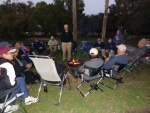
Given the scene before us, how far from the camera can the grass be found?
438 centimetres

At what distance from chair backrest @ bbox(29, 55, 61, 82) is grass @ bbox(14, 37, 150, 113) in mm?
630

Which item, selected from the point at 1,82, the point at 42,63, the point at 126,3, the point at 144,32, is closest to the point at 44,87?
the point at 42,63

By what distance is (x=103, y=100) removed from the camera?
16.0 feet

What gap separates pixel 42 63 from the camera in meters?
4.67

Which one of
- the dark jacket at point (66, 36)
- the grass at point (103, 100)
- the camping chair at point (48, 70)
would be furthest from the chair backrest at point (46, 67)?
the dark jacket at point (66, 36)

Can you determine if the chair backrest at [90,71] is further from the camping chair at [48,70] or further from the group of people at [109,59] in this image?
Result: the camping chair at [48,70]

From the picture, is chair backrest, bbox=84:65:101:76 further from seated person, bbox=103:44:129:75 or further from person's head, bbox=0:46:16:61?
person's head, bbox=0:46:16:61

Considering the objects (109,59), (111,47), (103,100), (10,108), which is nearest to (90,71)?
(103,100)

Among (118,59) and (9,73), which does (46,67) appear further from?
(118,59)

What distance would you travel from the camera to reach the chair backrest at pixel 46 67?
14.9 feet

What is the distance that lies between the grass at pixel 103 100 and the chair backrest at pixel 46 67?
0.63 m

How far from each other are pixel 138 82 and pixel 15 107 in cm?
385

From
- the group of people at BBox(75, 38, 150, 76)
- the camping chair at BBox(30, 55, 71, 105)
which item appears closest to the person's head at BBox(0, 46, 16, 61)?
the camping chair at BBox(30, 55, 71, 105)

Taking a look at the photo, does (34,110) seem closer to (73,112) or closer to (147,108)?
(73,112)
